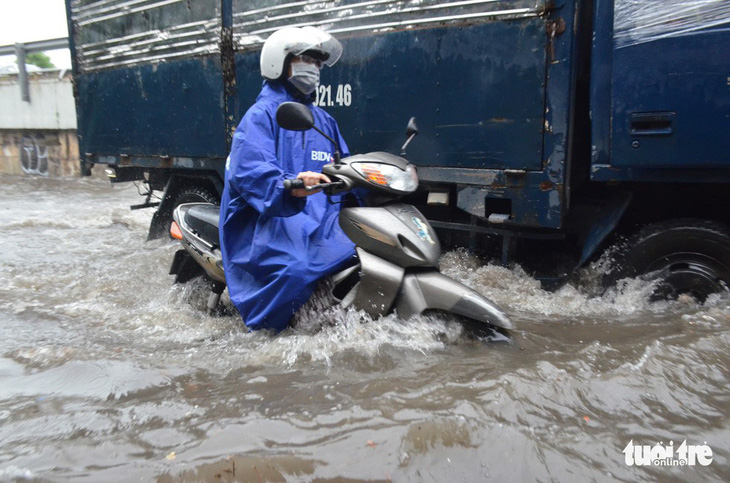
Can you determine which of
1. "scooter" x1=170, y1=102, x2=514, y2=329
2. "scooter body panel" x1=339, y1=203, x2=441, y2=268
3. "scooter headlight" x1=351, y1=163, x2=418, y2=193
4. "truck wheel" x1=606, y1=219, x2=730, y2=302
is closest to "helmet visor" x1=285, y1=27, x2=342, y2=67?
"scooter" x1=170, y1=102, x2=514, y2=329

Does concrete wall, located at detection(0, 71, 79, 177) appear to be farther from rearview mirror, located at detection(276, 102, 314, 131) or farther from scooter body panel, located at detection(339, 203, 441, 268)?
scooter body panel, located at detection(339, 203, 441, 268)

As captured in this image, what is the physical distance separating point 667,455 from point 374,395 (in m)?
1.05

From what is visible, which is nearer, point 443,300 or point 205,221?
point 443,300

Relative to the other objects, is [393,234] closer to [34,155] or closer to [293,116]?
[293,116]

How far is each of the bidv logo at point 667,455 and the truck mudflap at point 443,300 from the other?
2.37 feet

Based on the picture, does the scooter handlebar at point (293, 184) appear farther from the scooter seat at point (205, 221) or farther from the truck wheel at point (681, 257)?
the truck wheel at point (681, 257)

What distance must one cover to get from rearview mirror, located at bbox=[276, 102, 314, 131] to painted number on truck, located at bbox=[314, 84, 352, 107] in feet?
6.36

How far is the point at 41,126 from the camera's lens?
16.0m

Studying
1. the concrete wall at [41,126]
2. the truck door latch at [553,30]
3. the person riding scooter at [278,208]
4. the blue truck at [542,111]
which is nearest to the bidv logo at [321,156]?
the person riding scooter at [278,208]

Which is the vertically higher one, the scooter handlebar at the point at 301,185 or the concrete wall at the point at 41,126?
the concrete wall at the point at 41,126

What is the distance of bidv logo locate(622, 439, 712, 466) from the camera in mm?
1814

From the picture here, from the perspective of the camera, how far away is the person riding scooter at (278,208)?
2.69m

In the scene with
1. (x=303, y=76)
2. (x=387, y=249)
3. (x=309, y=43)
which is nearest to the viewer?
(x=387, y=249)

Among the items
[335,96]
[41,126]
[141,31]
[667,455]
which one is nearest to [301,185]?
[667,455]
